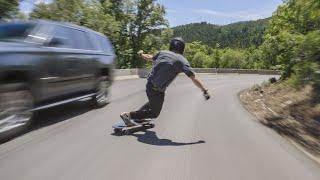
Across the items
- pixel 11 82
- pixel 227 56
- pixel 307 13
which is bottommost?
pixel 227 56

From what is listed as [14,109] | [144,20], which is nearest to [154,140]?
[14,109]

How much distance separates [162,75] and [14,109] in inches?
98.4

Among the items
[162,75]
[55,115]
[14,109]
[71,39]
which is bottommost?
[55,115]

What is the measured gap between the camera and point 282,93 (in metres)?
22.0

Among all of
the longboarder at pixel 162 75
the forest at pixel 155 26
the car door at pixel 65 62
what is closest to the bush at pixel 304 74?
the forest at pixel 155 26

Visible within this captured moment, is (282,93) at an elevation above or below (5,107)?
below

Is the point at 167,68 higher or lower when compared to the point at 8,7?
lower

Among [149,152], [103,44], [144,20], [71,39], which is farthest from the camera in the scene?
[144,20]

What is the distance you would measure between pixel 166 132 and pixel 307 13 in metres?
5.96

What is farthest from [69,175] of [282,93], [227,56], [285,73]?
[227,56]

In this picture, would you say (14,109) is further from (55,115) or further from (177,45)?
(177,45)

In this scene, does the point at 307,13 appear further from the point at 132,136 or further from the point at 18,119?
the point at 18,119

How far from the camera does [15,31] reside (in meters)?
8.62

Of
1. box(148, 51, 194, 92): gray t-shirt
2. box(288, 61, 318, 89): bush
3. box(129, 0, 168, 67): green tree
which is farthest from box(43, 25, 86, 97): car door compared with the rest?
box(129, 0, 168, 67): green tree
